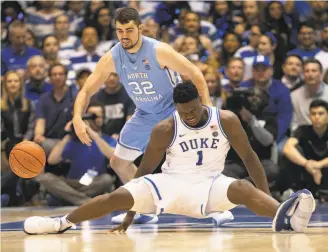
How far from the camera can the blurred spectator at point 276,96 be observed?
431 inches

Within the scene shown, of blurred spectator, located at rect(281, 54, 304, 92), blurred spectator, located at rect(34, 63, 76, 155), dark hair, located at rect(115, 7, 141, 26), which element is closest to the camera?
dark hair, located at rect(115, 7, 141, 26)

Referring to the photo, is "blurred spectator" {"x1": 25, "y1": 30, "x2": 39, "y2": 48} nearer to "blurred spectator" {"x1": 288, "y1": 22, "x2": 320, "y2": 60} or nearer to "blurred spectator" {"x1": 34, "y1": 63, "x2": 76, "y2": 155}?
"blurred spectator" {"x1": 34, "y1": 63, "x2": 76, "y2": 155}

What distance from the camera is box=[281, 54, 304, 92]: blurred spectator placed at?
1141 centimetres

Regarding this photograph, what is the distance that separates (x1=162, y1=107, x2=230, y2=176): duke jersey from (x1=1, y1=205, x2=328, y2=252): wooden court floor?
0.57 metres

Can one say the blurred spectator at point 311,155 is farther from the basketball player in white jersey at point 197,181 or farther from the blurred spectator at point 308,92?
the basketball player in white jersey at point 197,181

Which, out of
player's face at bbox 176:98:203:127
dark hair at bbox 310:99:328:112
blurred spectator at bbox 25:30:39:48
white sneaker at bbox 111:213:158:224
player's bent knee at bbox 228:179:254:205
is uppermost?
blurred spectator at bbox 25:30:39:48

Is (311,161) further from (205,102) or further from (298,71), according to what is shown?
(205,102)

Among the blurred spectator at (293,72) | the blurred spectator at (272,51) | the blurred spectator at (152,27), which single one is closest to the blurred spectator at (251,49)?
the blurred spectator at (272,51)

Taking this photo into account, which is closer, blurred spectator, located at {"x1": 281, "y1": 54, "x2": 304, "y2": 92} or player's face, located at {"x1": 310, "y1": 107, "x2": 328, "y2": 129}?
player's face, located at {"x1": 310, "y1": 107, "x2": 328, "y2": 129}

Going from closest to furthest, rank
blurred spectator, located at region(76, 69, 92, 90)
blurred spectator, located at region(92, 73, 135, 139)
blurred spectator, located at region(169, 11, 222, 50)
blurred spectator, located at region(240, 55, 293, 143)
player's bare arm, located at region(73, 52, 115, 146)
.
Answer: player's bare arm, located at region(73, 52, 115, 146), blurred spectator, located at region(240, 55, 293, 143), blurred spectator, located at region(92, 73, 135, 139), blurred spectator, located at region(76, 69, 92, 90), blurred spectator, located at region(169, 11, 222, 50)

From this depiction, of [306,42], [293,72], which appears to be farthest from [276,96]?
[306,42]

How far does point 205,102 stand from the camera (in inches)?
292

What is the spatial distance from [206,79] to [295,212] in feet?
15.7

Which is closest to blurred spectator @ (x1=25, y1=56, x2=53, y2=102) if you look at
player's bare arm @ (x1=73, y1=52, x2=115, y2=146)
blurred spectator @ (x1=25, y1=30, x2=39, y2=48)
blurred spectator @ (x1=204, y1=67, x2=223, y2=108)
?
blurred spectator @ (x1=25, y1=30, x2=39, y2=48)
